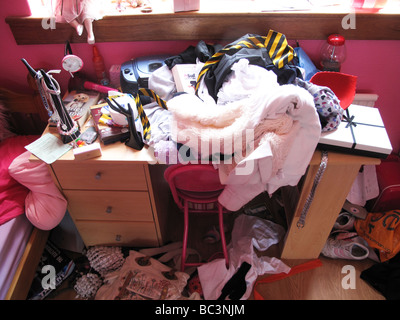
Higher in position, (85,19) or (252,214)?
(85,19)

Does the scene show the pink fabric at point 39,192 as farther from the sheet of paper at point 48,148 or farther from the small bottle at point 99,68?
the small bottle at point 99,68

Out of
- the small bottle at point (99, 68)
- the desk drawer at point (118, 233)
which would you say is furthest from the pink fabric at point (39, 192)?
the small bottle at point (99, 68)

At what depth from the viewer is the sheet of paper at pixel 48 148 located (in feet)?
3.95

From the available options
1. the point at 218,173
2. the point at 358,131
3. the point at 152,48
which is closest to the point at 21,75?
the point at 152,48

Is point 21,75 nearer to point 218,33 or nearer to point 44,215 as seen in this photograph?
point 44,215

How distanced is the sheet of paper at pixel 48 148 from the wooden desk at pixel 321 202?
3.18ft

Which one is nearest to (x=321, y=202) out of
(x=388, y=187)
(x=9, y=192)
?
Result: (x=388, y=187)

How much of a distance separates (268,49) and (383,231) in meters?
1.07

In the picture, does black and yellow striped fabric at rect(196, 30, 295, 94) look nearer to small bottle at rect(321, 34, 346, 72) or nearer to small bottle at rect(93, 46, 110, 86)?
small bottle at rect(321, 34, 346, 72)

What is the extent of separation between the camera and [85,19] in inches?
54.7

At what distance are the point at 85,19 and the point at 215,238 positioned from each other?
48.7 inches

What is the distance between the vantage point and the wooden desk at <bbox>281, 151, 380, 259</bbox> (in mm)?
1168

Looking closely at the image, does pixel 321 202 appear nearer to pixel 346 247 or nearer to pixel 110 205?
pixel 346 247

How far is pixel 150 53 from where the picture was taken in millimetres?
1582
